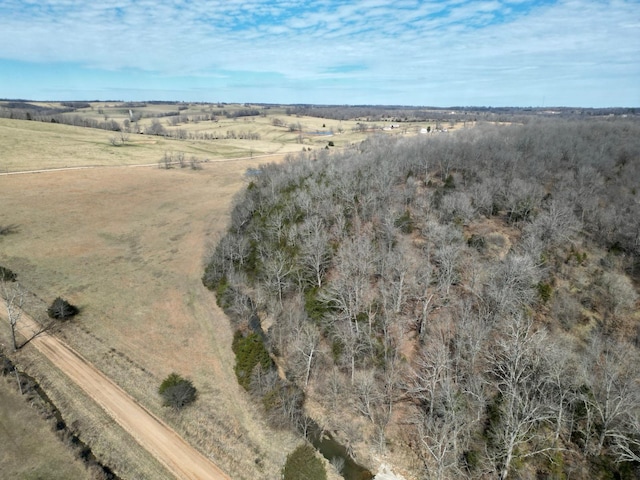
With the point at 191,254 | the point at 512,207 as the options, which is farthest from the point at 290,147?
the point at 512,207

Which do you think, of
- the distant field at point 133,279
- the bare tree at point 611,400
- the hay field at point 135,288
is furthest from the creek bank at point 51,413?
the bare tree at point 611,400

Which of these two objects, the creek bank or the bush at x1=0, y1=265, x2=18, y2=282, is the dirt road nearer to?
the creek bank

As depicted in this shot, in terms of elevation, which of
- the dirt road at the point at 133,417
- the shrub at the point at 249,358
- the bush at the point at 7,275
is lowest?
the dirt road at the point at 133,417

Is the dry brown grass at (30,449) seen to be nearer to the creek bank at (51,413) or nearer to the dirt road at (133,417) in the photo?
the creek bank at (51,413)

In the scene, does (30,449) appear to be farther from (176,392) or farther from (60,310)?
(60,310)

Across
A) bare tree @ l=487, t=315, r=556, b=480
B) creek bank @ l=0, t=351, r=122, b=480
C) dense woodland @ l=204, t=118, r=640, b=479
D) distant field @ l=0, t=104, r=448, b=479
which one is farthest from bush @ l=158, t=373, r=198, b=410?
bare tree @ l=487, t=315, r=556, b=480

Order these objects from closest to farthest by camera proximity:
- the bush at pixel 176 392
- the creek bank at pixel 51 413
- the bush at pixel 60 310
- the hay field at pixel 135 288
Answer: the creek bank at pixel 51 413, the hay field at pixel 135 288, the bush at pixel 176 392, the bush at pixel 60 310

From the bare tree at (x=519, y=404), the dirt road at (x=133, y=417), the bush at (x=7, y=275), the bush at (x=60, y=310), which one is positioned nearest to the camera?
the bare tree at (x=519, y=404)
